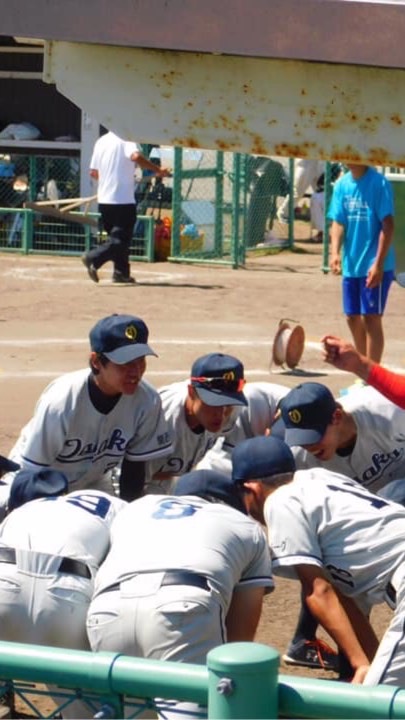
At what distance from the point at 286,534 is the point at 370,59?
197 centimetres

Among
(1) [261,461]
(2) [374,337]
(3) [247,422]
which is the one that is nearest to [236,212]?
(2) [374,337]

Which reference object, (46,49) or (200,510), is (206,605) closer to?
(200,510)

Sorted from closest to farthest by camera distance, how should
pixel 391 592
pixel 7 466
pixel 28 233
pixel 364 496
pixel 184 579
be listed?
pixel 184 579, pixel 391 592, pixel 364 496, pixel 7 466, pixel 28 233

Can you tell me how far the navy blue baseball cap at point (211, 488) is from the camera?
5.00 metres

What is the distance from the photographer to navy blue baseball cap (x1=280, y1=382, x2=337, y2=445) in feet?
18.1

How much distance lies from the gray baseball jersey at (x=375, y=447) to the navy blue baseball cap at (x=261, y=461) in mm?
1070

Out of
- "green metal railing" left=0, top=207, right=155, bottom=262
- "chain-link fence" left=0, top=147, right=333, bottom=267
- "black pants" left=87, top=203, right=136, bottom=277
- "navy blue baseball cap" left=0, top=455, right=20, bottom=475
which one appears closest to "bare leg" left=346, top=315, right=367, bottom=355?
"navy blue baseball cap" left=0, top=455, right=20, bottom=475

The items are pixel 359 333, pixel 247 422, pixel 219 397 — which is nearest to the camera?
pixel 219 397

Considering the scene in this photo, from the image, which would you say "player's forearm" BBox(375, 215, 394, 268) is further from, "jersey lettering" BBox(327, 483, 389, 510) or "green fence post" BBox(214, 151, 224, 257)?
"green fence post" BBox(214, 151, 224, 257)

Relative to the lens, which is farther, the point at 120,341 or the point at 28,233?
the point at 28,233

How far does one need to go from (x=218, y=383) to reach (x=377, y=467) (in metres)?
0.75

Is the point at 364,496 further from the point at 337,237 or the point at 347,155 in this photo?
the point at 337,237

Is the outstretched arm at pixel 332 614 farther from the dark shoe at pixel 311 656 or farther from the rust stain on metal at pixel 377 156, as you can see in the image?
the rust stain on metal at pixel 377 156

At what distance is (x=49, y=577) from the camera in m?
4.55
